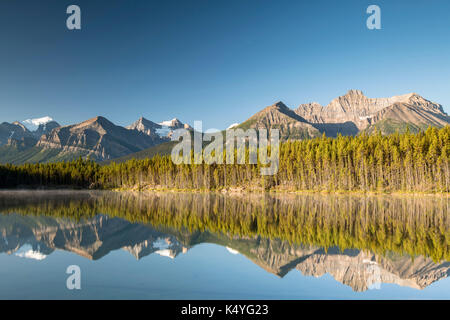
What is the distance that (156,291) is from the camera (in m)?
11.7

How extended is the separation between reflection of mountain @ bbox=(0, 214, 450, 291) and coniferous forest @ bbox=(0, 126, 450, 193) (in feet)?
243

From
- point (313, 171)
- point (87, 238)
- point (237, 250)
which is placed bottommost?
point (237, 250)

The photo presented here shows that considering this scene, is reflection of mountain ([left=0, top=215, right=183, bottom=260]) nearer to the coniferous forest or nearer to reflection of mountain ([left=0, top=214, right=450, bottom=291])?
reflection of mountain ([left=0, top=214, right=450, bottom=291])

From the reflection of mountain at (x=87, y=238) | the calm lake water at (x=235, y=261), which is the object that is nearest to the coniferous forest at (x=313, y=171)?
the calm lake water at (x=235, y=261)

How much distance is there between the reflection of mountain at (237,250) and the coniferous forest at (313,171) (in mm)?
74066

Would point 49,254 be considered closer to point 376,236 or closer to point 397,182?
point 376,236

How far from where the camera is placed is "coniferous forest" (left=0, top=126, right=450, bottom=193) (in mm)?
78875

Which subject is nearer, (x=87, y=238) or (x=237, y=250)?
(x=237, y=250)

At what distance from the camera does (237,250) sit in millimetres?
19656

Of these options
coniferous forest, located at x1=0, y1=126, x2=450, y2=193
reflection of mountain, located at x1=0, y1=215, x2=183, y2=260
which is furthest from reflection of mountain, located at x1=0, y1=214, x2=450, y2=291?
coniferous forest, located at x1=0, y1=126, x2=450, y2=193

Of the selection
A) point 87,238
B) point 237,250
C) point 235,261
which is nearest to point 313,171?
point 237,250

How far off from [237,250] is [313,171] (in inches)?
3297

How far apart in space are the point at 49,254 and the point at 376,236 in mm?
23263

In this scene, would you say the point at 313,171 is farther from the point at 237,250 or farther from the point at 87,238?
the point at 87,238
